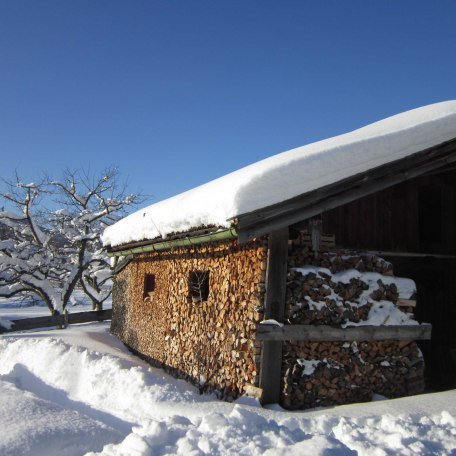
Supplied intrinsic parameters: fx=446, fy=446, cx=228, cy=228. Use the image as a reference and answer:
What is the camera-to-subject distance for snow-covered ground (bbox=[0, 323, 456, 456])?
11.1 feet

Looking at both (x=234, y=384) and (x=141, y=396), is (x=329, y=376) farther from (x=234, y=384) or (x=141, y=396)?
(x=141, y=396)

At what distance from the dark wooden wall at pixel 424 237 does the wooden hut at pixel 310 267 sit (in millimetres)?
33

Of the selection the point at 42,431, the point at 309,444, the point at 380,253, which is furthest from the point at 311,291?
the point at 42,431

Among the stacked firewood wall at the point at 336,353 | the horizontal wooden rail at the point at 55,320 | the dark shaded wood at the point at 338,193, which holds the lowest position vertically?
the horizontal wooden rail at the point at 55,320

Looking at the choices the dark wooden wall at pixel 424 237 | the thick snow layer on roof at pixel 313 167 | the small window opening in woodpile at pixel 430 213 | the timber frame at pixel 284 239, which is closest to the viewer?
the thick snow layer on roof at pixel 313 167

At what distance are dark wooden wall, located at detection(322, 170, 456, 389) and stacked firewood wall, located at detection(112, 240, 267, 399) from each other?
1453 millimetres

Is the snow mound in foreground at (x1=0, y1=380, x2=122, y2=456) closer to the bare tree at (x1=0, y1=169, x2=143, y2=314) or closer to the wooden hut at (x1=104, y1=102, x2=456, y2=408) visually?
the wooden hut at (x1=104, y1=102, x2=456, y2=408)

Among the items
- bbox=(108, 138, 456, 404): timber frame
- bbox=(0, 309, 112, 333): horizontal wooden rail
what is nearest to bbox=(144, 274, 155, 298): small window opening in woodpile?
bbox=(108, 138, 456, 404): timber frame

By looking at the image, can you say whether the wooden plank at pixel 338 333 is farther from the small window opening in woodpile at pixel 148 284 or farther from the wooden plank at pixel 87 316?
the wooden plank at pixel 87 316

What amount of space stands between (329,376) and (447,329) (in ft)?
11.4

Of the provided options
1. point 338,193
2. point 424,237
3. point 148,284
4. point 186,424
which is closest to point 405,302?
point 338,193

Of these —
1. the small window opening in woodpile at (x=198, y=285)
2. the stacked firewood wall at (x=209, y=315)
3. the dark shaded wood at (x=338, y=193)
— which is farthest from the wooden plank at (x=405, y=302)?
the small window opening in woodpile at (x=198, y=285)

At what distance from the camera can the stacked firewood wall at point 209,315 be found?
5754 millimetres

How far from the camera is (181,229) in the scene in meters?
6.74
